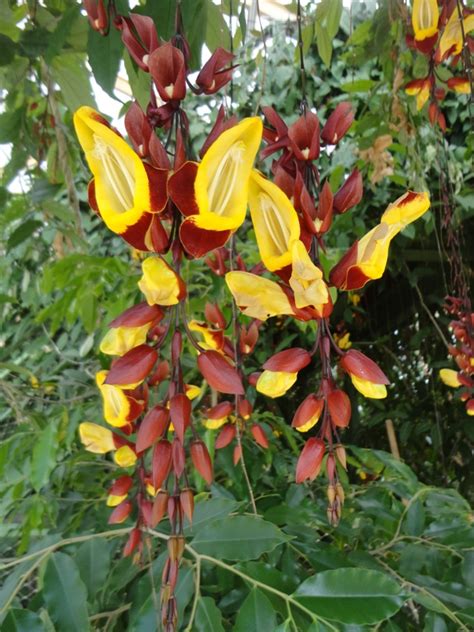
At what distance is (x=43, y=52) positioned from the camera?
0.58m

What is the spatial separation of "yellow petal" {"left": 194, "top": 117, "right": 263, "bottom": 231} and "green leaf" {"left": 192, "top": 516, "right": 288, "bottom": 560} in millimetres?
324

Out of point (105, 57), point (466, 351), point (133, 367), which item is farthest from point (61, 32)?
point (466, 351)

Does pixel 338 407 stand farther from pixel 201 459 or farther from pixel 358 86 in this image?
pixel 358 86

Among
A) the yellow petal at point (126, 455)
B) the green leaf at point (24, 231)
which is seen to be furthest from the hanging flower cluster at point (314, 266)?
the green leaf at point (24, 231)

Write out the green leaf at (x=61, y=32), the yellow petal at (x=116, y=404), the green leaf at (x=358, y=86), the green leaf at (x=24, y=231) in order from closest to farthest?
the yellow petal at (x=116, y=404) < the green leaf at (x=61, y=32) < the green leaf at (x=24, y=231) < the green leaf at (x=358, y=86)

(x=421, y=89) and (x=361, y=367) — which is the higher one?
(x=421, y=89)

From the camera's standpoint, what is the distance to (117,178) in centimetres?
29

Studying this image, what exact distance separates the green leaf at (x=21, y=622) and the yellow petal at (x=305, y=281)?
359mm

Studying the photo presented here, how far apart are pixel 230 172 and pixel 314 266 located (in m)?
0.06

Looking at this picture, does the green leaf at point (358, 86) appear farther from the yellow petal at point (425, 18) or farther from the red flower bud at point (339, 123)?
the red flower bud at point (339, 123)

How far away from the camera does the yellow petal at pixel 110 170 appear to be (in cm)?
27

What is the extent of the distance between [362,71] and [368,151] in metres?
0.94

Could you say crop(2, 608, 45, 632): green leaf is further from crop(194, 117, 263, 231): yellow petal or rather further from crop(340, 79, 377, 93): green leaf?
crop(340, 79, 377, 93): green leaf

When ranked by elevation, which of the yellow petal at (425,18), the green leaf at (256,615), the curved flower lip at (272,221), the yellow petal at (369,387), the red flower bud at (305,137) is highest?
the yellow petal at (425,18)
